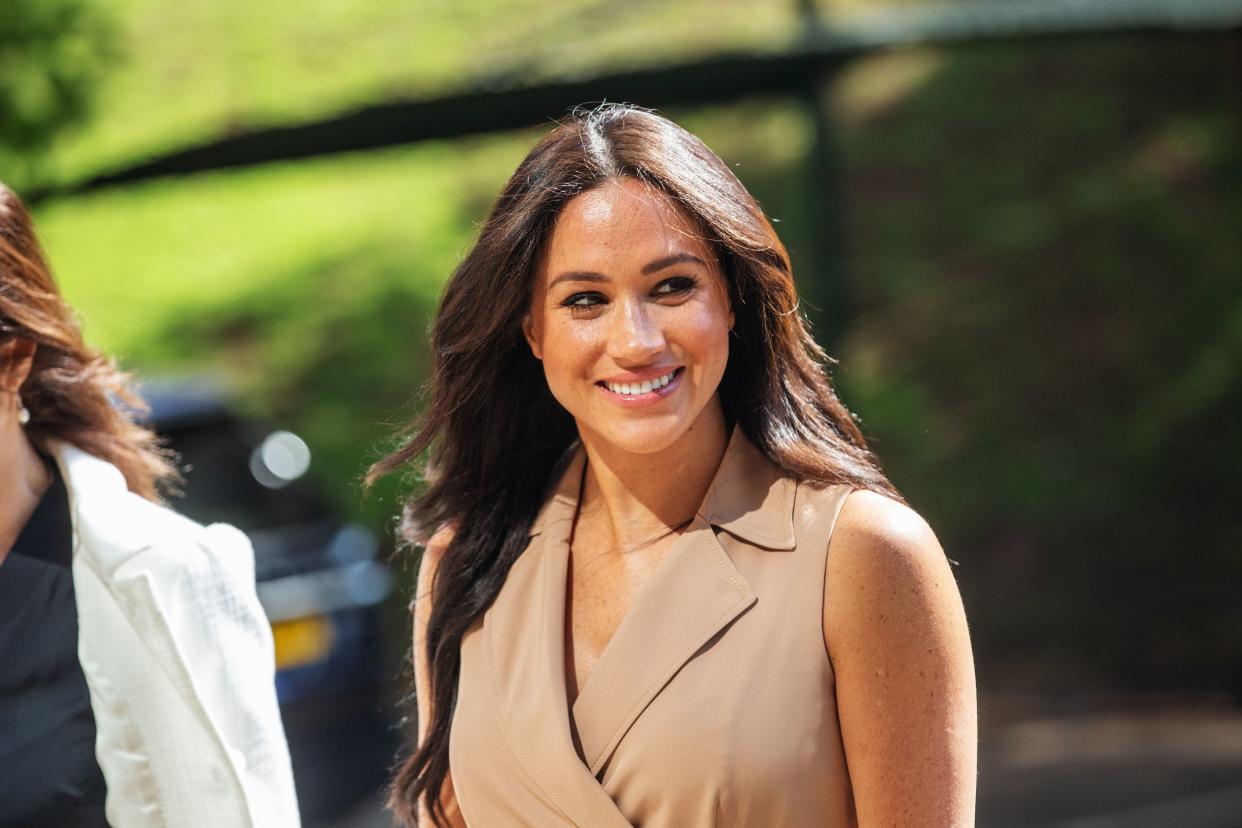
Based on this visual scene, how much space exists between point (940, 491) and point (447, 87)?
4259 millimetres

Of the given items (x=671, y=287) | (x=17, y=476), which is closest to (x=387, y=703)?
(x=17, y=476)

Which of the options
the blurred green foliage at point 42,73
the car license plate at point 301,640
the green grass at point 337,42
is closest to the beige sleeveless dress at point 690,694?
the car license plate at point 301,640

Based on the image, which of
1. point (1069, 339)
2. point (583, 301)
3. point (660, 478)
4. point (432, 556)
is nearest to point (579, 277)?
point (583, 301)

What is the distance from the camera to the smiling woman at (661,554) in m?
1.97

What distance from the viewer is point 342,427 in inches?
385

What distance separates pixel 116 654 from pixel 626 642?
2.33 feet

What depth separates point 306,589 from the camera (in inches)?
215

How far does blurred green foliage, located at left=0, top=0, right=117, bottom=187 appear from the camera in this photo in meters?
5.71

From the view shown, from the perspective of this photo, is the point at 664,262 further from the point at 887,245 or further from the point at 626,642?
the point at 887,245

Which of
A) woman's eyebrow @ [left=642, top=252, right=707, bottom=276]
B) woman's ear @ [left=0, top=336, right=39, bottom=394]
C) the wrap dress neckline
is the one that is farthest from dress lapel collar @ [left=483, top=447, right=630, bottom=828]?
woman's ear @ [left=0, top=336, right=39, bottom=394]

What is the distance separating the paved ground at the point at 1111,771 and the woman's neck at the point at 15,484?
131 inches

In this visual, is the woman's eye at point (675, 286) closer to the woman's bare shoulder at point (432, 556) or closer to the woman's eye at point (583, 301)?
the woman's eye at point (583, 301)

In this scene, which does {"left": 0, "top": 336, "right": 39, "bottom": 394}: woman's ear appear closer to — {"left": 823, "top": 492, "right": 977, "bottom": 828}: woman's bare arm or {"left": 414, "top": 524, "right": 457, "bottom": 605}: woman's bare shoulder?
Answer: {"left": 414, "top": 524, "right": 457, "bottom": 605}: woman's bare shoulder

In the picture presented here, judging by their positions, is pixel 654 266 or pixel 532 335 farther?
pixel 532 335
